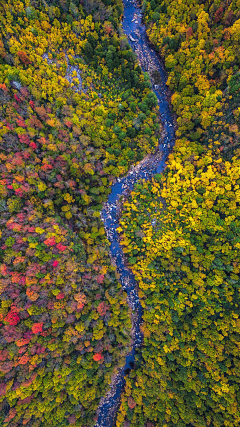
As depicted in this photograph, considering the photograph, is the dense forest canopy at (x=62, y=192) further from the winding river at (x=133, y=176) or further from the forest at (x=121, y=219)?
the winding river at (x=133, y=176)

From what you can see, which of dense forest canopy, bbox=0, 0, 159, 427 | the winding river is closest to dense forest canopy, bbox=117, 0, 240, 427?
the winding river

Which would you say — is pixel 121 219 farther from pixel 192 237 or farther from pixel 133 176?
pixel 192 237

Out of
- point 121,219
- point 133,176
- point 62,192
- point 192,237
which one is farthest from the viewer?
point 133,176

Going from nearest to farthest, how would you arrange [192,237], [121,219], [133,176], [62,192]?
[192,237]
[62,192]
[121,219]
[133,176]

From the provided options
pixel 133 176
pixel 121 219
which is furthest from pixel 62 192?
pixel 133 176

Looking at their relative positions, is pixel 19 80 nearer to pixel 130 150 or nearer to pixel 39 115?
pixel 39 115

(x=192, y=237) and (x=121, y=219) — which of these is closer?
(x=192, y=237)
